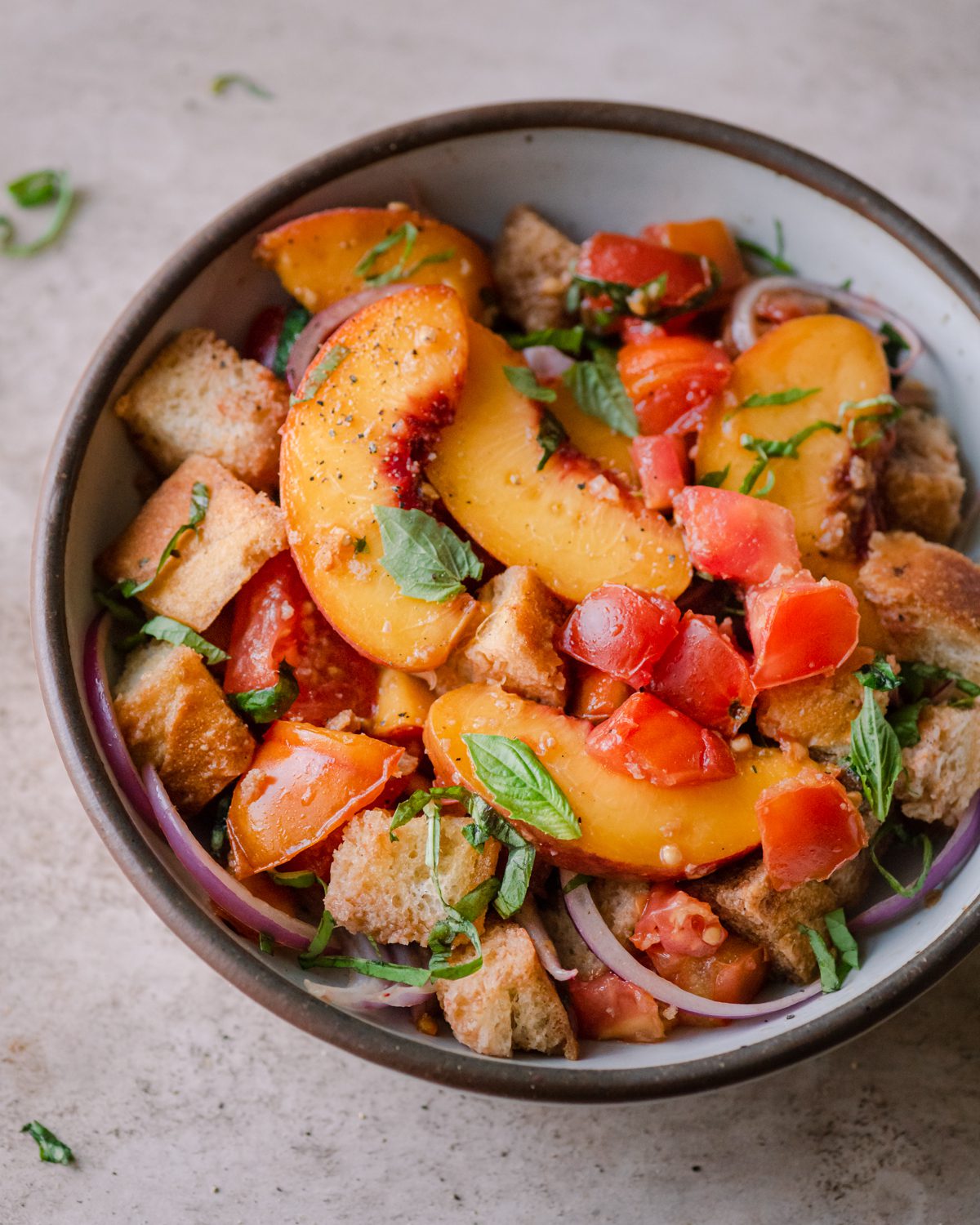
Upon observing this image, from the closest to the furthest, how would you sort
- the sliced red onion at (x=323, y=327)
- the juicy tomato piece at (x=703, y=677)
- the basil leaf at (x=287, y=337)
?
the juicy tomato piece at (x=703, y=677), the sliced red onion at (x=323, y=327), the basil leaf at (x=287, y=337)

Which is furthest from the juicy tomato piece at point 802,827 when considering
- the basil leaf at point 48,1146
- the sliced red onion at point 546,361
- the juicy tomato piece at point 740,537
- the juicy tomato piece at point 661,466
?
the basil leaf at point 48,1146

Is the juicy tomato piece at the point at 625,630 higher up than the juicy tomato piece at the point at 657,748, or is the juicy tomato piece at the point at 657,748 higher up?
the juicy tomato piece at the point at 625,630

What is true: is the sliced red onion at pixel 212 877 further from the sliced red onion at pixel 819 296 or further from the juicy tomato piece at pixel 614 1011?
the sliced red onion at pixel 819 296

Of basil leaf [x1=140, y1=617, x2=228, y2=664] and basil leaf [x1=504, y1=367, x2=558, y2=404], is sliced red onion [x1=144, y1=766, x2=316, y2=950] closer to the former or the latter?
basil leaf [x1=140, y1=617, x2=228, y2=664]

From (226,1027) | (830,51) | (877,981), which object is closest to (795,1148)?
(877,981)

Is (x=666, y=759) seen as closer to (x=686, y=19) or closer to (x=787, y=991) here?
(x=787, y=991)

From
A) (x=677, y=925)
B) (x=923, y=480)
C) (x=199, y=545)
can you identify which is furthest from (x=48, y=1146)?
(x=923, y=480)
